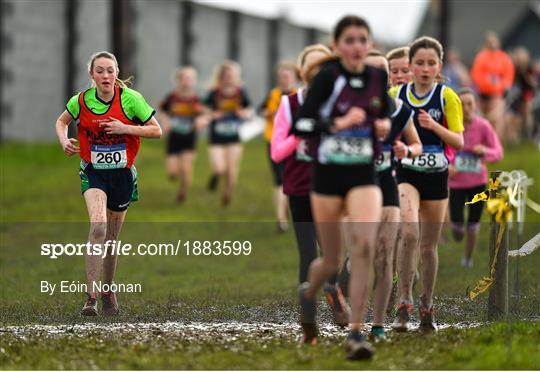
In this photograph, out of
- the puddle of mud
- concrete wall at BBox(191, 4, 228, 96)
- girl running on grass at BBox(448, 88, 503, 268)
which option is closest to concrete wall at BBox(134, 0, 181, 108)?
concrete wall at BBox(191, 4, 228, 96)

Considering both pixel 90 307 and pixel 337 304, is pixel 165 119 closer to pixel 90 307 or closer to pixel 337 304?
pixel 90 307

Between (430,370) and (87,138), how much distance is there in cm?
373

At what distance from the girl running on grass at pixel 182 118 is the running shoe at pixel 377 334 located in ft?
38.8

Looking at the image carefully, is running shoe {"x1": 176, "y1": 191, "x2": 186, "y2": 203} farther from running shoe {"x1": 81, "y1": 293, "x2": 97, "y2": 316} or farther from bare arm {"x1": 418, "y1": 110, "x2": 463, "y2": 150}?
bare arm {"x1": 418, "y1": 110, "x2": 463, "y2": 150}

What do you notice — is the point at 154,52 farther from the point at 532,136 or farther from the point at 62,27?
the point at 532,136

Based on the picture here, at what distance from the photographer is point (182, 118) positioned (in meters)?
21.4

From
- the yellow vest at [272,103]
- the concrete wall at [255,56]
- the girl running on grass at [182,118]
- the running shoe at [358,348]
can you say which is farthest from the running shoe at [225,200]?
the concrete wall at [255,56]

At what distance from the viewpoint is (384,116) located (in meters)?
8.80

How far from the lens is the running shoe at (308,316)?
30.0ft

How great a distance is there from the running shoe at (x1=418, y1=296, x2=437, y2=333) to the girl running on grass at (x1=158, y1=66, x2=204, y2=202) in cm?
1137

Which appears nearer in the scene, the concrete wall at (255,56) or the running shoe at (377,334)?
the running shoe at (377,334)

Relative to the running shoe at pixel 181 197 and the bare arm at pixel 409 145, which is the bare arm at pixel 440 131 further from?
the running shoe at pixel 181 197

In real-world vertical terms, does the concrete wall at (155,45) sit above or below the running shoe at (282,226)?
above

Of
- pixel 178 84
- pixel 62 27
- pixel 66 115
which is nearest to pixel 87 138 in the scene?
pixel 66 115
